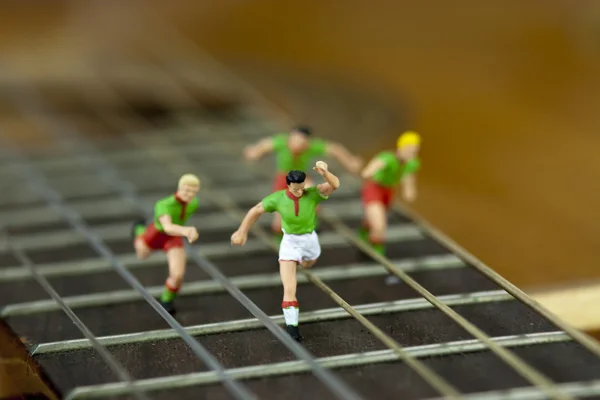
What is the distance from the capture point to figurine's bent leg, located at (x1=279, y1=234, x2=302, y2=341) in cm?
153

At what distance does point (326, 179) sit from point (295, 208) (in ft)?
0.28

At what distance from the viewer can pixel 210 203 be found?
7.75 feet

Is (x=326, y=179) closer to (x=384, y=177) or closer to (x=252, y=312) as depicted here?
(x=252, y=312)

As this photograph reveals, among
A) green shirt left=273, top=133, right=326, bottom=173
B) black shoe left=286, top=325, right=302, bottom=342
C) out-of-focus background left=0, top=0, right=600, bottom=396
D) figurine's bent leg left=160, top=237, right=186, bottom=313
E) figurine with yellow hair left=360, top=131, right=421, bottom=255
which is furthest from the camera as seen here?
out-of-focus background left=0, top=0, right=600, bottom=396

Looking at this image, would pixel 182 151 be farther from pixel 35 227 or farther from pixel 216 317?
pixel 216 317

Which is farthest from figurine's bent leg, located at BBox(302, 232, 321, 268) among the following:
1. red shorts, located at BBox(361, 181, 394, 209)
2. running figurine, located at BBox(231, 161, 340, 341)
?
red shorts, located at BBox(361, 181, 394, 209)

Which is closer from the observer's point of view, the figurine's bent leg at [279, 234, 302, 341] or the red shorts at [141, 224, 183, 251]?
the figurine's bent leg at [279, 234, 302, 341]

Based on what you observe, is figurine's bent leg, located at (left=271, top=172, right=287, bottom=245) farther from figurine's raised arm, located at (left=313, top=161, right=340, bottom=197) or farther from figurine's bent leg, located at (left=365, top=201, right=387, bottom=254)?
figurine's raised arm, located at (left=313, top=161, right=340, bottom=197)

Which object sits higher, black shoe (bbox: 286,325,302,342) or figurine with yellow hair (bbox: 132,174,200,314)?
figurine with yellow hair (bbox: 132,174,200,314)

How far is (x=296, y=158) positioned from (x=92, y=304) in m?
0.57

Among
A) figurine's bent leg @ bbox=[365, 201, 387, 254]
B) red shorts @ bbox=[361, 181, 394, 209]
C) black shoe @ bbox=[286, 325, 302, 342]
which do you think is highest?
red shorts @ bbox=[361, 181, 394, 209]

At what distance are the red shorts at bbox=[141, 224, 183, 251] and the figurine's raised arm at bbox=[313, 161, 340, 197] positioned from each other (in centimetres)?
33

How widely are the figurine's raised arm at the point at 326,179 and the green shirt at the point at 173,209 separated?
27 centimetres

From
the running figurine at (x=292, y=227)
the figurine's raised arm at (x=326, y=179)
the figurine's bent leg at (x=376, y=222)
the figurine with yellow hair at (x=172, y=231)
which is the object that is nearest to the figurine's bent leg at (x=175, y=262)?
the figurine with yellow hair at (x=172, y=231)
